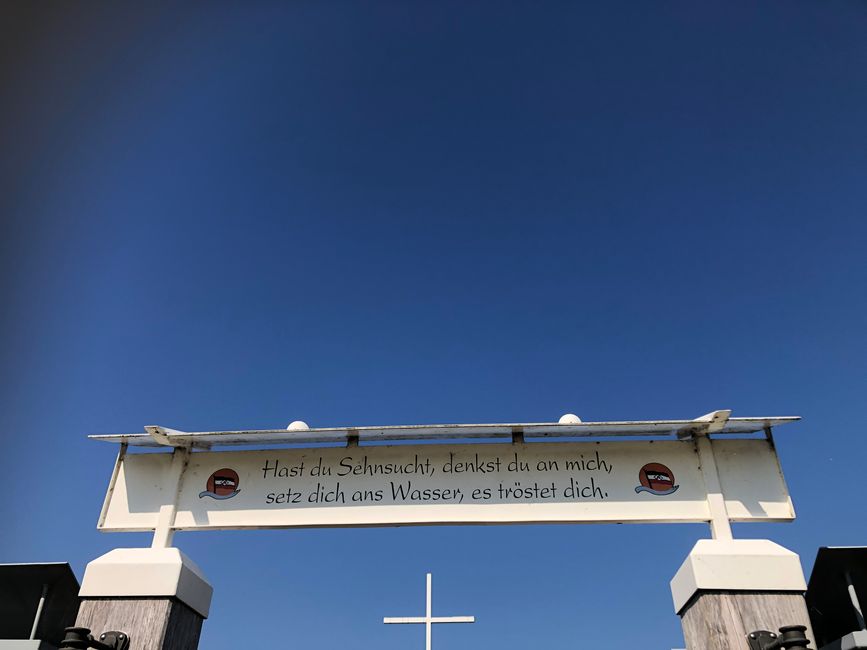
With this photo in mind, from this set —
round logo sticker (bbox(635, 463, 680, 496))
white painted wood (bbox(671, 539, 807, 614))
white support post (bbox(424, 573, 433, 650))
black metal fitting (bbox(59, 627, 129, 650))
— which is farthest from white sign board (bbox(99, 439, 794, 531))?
white support post (bbox(424, 573, 433, 650))

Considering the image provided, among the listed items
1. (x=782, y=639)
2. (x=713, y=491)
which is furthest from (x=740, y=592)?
(x=713, y=491)

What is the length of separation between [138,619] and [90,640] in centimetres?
37

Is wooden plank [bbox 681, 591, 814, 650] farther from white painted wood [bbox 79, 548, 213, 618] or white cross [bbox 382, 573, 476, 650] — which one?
white cross [bbox 382, 573, 476, 650]

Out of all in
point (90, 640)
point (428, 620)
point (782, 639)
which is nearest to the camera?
point (782, 639)

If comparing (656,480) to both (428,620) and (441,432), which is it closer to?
(441,432)

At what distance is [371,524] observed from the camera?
16.5ft

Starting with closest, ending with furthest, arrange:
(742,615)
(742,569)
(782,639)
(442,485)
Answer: (782,639), (742,615), (742,569), (442,485)

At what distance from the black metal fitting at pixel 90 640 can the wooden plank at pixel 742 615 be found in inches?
136

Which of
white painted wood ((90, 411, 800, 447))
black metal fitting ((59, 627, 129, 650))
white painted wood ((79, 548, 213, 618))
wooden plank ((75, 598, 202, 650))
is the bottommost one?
black metal fitting ((59, 627, 129, 650))

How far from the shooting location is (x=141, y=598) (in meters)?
4.32

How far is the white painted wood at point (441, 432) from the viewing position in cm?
494

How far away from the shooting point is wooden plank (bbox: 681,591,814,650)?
413cm

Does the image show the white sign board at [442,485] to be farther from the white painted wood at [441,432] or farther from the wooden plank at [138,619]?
the wooden plank at [138,619]

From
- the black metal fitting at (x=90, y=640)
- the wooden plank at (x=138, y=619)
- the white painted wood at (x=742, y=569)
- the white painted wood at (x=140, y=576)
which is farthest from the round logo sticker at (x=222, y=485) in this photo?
the white painted wood at (x=742, y=569)
